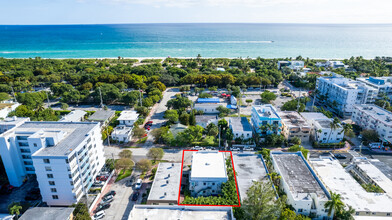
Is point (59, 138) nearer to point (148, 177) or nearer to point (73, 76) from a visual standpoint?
point (148, 177)

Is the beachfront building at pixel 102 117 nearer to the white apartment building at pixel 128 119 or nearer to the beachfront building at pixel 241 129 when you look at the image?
the white apartment building at pixel 128 119

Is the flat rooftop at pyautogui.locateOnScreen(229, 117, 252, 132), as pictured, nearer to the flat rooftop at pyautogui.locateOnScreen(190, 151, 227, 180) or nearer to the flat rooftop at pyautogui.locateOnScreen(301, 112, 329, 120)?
the flat rooftop at pyautogui.locateOnScreen(190, 151, 227, 180)

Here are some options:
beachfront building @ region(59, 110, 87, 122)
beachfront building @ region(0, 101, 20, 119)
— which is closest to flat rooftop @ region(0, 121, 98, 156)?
beachfront building @ region(59, 110, 87, 122)

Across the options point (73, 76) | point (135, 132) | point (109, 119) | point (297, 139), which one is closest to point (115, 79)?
point (73, 76)

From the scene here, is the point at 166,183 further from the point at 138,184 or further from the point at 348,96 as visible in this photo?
the point at 348,96

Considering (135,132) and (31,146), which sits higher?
(31,146)

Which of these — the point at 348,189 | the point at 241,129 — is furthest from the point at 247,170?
the point at 348,189
